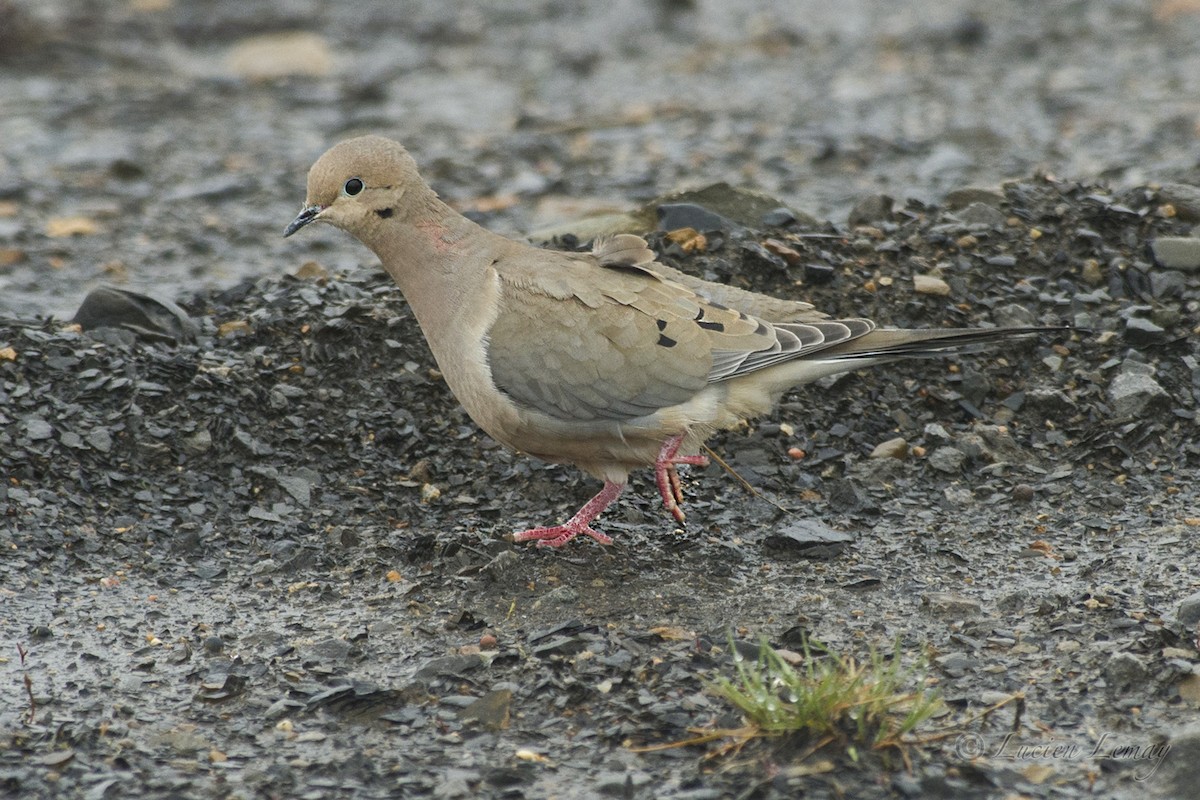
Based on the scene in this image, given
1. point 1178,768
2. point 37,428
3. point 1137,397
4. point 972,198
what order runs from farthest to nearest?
1. point 972,198
2. point 1137,397
3. point 37,428
4. point 1178,768

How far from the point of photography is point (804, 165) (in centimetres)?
875

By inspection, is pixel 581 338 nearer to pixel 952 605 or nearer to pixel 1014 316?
pixel 952 605

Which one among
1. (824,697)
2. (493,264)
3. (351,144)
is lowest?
(824,697)

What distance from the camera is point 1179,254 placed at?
19.1 feet

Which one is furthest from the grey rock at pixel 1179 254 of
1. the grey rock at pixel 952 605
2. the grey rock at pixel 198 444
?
the grey rock at pixel 198 444

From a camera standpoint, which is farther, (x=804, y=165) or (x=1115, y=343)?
(x=804, y=165)

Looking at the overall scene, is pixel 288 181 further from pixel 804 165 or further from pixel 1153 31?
→ pixel 1153 31

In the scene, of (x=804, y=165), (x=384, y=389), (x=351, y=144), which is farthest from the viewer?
(x=804, y=165)

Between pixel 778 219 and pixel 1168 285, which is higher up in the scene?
pixel 778 219

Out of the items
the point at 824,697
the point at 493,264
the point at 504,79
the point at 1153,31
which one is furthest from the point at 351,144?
the point at 1153,31

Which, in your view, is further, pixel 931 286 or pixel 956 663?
pixel 931 286

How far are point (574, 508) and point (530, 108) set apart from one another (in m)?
5.75

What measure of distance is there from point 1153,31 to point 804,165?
4201 mm

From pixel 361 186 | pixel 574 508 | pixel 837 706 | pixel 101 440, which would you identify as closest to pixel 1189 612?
pixel 837 706
